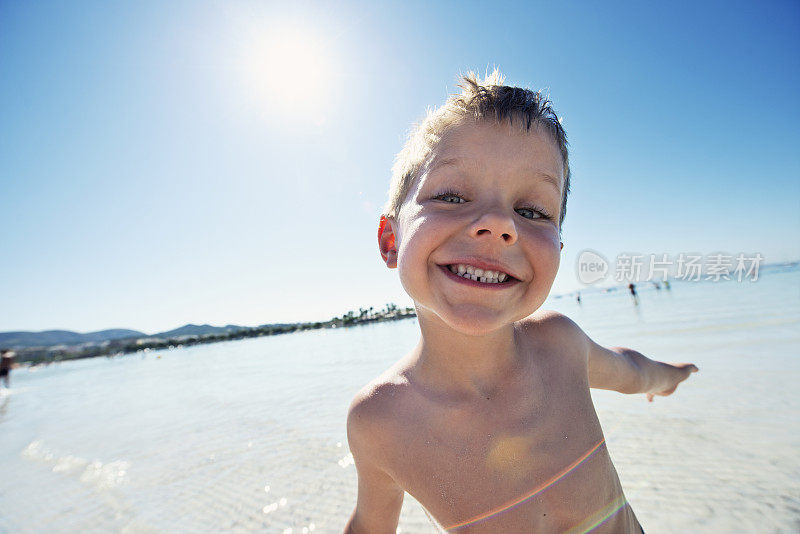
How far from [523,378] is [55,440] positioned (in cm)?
807

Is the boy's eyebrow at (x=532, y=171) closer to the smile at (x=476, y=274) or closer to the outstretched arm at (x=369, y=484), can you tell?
the smile at (x=476, y=274)

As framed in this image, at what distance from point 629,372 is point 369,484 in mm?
1658

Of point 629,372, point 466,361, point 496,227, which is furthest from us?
point 629,372

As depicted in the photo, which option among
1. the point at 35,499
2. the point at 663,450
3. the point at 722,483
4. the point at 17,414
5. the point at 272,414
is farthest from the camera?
the point at 17,414

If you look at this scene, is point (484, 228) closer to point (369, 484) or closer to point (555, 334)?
Answer: point (555, 334)

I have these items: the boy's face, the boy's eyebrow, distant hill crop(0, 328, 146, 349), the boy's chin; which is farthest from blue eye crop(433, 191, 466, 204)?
distant hill crop(0, 328, 146, 349)

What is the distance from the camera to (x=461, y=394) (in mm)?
1547

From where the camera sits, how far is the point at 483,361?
61.7 inches

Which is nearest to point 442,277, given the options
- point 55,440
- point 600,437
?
point 600,437

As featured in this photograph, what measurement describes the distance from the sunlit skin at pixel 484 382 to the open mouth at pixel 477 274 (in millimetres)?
29

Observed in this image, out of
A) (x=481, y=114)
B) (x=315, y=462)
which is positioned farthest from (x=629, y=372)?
(x=315, y=462)

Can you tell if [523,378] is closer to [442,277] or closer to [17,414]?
[442,277]

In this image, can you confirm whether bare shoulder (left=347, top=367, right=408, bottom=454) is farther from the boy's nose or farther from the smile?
the boy's nose

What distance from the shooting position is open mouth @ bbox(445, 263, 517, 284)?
127 cm
